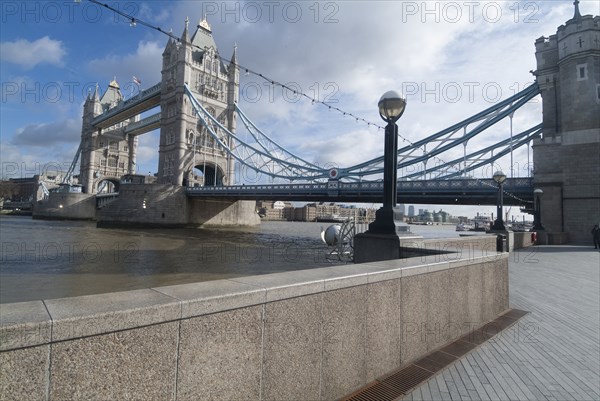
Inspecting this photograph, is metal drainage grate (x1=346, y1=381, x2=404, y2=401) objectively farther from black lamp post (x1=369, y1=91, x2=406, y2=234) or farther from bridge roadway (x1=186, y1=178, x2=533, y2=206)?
bridge roadway (x1=186, y1=178, x2=533, y2=206)

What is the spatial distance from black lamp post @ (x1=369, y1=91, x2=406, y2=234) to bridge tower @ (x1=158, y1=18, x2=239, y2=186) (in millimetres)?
41547

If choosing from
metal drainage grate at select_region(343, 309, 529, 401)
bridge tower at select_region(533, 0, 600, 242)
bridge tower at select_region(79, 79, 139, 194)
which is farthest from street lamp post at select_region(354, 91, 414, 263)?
bridge tower at select_region(79, 79, 139, 194)

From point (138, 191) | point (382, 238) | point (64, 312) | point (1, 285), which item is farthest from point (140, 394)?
point (138, 191)

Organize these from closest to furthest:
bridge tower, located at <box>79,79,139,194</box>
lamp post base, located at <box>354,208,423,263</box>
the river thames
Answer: lamp post base, located at <box>354,208,423,263</box>
the river thames
bridge tower, located at <box>79,79,139,194</box>

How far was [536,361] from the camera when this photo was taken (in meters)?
2.91

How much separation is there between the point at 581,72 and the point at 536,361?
22352 millimetres

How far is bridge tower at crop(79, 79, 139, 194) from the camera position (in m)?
61.6

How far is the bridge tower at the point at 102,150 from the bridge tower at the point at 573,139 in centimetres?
6429

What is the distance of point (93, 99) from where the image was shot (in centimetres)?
6569

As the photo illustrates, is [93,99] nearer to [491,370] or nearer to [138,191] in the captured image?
[138,191]

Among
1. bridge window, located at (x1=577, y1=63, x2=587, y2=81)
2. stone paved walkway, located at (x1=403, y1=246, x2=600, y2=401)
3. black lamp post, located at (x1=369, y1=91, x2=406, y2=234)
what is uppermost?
bridge window, located at (x1=577, y1=63, x2=587, y2=81)

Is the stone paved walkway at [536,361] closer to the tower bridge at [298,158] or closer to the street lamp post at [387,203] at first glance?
the street lamp post at [387,203]

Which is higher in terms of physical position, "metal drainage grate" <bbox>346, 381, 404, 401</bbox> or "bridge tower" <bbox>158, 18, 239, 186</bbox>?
"bridge tower" <bbox>158, 18, 239, 186</bbox>

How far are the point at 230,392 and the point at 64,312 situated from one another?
0.83 m
